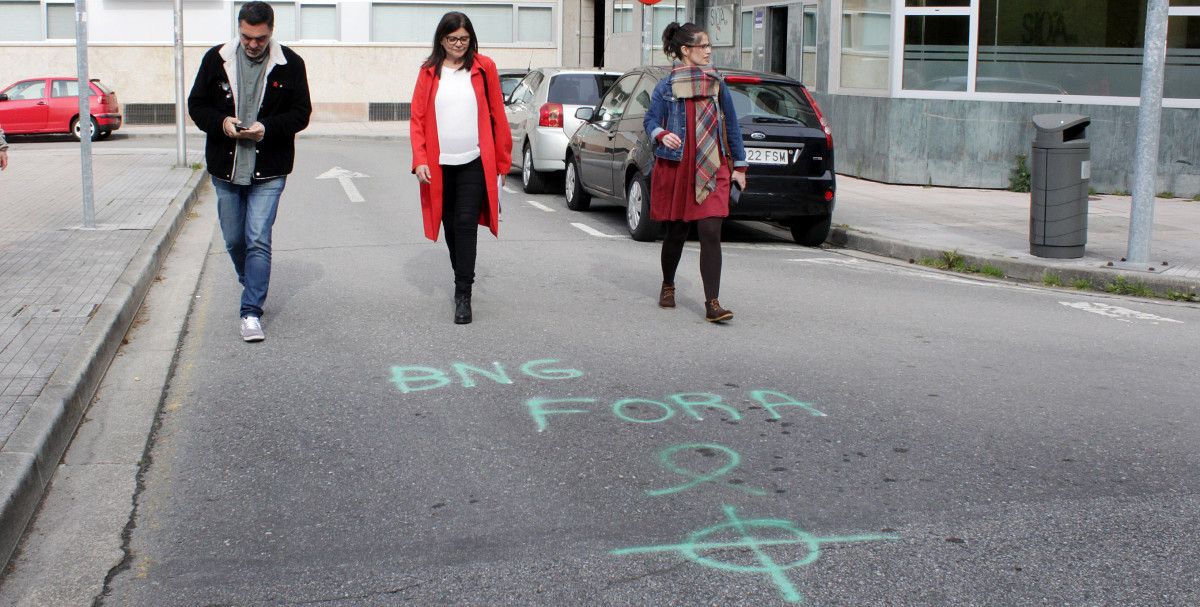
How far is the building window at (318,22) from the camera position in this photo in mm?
33625

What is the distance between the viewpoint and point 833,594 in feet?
12.2

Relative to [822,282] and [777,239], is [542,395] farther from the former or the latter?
[777,239]

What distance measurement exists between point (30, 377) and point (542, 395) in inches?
87.5

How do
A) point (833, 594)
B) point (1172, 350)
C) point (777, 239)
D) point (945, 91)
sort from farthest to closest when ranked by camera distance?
point (945, 91), point (777, 239), point (1172, 350), point (833, 594)

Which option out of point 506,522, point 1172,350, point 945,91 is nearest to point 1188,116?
point 945,91

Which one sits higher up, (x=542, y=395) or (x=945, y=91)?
(x=945, y=91)

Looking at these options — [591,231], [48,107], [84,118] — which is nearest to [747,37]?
[591,231]

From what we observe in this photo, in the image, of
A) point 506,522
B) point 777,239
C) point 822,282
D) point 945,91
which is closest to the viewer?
point 506,522

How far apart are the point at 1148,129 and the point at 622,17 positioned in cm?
2217

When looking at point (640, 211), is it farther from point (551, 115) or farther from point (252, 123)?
point (252, 123)

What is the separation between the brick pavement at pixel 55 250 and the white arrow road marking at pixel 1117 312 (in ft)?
20.0

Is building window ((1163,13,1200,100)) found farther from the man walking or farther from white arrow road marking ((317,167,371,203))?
the man walking

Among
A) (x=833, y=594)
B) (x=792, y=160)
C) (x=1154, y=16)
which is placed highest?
(x=1154, y=16)

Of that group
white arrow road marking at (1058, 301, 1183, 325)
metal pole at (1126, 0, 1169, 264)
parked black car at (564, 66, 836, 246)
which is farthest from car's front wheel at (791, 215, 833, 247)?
white arrow road marking at (1058, 301, 1183, 325)
